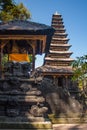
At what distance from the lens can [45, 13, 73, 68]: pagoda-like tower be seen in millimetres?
35500

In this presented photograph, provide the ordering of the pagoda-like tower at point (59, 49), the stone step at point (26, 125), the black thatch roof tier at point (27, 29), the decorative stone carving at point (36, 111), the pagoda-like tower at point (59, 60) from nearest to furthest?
the stone step at point (26, 125)
the decorative stone carving at point (36, 111)
the black thatch roof tier at point (27, 29)
the pagoda-like tower at point (59, 60)
the pagoda-like tower at point (59, 49)

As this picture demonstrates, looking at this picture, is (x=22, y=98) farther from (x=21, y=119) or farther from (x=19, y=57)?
(x=19, y=57)

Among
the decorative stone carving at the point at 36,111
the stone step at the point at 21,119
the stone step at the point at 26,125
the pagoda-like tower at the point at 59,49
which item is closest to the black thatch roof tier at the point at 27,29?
the decorative stone carving at the point at 36,111

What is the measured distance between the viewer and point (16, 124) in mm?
12055

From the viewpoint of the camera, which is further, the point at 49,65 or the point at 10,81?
the point at 49,65

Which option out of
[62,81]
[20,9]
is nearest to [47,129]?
[20,9]

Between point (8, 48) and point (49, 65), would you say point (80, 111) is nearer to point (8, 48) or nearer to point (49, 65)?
point (8, 48)

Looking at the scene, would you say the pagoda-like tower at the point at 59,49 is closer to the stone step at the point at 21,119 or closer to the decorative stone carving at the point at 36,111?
the decorative stone carving at the point at 36,111

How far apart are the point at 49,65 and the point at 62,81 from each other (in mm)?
2619

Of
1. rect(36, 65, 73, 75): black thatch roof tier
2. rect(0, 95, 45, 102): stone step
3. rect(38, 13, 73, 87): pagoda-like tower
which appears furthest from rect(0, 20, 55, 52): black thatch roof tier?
rect(38, 13, 73, 87): pagoda-like tower

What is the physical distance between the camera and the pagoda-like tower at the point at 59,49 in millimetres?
35500

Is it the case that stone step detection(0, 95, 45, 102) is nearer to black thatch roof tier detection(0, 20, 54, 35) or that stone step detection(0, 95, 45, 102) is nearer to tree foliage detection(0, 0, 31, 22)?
black thatch roof tier detection(0, 20, 54, 35)

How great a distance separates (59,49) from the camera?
3659 cm

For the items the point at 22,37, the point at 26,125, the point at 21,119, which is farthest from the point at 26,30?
the point at 26,125
